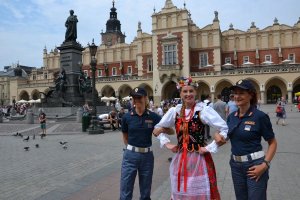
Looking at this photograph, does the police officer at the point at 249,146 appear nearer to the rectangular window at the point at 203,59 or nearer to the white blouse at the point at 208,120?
the white blouse at the point at 208,120

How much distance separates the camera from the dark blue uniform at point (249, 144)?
10.5 ft

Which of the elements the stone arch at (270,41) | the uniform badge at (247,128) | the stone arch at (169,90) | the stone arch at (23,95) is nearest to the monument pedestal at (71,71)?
the uniform badge at (247,128)

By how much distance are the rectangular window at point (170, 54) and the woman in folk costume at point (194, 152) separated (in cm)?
4585

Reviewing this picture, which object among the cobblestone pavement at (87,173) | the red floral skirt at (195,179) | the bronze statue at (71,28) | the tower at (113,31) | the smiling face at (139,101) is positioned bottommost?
the cobblestone pavement at (87,173)

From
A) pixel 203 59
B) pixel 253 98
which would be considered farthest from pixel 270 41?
pixel 253 98

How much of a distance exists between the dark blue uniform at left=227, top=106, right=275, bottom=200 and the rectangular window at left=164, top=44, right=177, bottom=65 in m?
46.1

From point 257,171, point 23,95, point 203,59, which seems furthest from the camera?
point 23,95

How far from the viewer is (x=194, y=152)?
11.3 feet

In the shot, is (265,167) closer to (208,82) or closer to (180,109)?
(180,109)

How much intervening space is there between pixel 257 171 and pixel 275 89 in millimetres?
46163

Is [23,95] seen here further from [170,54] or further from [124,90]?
[170,54]

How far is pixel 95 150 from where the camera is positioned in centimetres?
1033

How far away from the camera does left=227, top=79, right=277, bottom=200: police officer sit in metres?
3.19

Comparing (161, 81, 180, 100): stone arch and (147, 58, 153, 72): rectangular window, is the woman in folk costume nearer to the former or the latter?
(161, 81, 180, 100): stone arch
